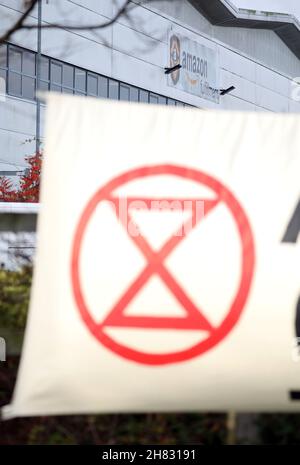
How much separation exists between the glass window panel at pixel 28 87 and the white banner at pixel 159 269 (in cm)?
3025

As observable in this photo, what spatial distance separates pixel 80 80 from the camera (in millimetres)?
35750

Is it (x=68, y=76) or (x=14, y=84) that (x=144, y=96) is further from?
(x=14, y=84)

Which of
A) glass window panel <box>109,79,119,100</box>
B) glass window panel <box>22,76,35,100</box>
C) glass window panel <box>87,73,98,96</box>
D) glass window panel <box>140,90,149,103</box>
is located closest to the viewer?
glass window panel <box>22,76,35,100</box>

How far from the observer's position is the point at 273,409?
3678 mm

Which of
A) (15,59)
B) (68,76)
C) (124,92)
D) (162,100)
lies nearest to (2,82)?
(15,59)

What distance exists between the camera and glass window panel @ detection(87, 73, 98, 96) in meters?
36.2

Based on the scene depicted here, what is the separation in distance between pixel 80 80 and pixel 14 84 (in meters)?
4.32

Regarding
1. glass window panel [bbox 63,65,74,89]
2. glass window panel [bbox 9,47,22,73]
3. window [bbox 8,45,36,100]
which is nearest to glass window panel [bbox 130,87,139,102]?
glass window panel [bbox 63,65,74,89]

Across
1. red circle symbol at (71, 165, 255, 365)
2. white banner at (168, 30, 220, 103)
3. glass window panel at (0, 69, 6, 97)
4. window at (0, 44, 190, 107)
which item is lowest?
red circle symbol at (71, 165, 255, 365)

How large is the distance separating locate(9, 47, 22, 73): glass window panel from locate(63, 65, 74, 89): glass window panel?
105 inches

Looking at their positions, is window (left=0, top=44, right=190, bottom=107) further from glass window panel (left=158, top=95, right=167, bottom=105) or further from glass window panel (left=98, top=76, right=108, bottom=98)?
glass window panel (left=158, top=95, right=167, bottom=105)

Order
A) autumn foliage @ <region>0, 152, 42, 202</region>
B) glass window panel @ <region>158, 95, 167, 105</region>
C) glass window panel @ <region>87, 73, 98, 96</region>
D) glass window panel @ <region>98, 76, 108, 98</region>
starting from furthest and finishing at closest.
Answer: glass window panel @ <region>158, 95, 167, 105</region>
glass window panel @ <region>98, 76, 108, 98</region>
glass window panel @ <region>87, 73, 98, 96</region>
autumn foliage @ <region>0, 152, 42, 202</region>

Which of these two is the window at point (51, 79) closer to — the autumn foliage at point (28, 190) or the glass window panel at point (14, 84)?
the glass window panel at point (14, 84)
